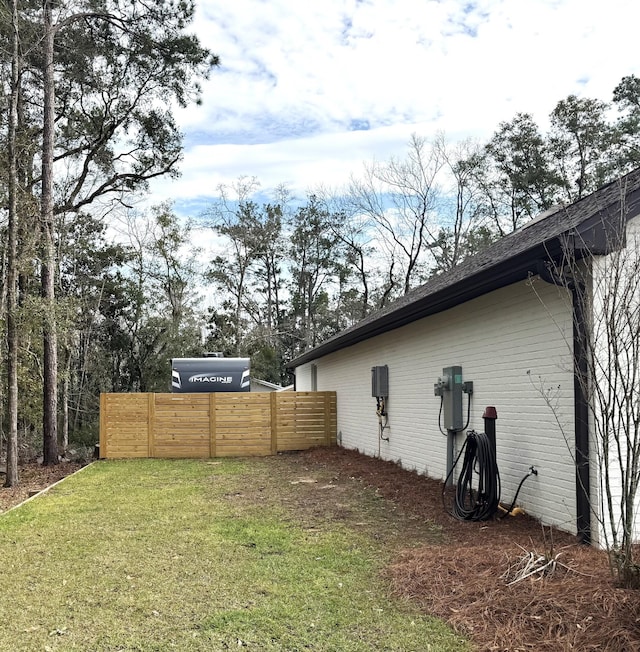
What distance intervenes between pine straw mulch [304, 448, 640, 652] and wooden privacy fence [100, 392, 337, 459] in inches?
295

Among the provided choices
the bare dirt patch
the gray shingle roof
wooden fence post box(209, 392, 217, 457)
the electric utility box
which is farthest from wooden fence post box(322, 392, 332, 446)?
the gray shingle roof

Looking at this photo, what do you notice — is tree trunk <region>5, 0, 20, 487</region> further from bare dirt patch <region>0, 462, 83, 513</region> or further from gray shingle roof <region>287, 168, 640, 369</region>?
gray shingle roof <region>287, 168, 640, 369</region>

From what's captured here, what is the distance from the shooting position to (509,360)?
5.73 m

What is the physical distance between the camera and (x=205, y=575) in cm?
405

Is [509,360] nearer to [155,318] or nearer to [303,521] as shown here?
[303,521]

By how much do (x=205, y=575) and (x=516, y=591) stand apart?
2077 mm

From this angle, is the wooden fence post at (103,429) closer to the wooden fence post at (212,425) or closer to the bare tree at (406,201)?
the wooden fence post at (212,425)

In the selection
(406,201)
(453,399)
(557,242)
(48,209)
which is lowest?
(453,399)

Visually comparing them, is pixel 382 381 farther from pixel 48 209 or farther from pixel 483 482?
pixel 48 209

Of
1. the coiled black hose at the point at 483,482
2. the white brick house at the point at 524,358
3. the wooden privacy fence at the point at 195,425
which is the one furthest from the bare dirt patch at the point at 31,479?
the white brick house at the point at 524,358

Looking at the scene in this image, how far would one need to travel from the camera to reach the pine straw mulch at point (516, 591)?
9.29 ft

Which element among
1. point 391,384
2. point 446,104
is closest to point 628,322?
point 391,384

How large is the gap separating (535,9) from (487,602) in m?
7.83

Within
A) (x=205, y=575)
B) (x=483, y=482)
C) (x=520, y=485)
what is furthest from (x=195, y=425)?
(x=205, y=575)
